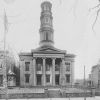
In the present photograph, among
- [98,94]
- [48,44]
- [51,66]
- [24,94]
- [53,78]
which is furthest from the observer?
[48,44]

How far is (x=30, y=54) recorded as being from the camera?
42875mm

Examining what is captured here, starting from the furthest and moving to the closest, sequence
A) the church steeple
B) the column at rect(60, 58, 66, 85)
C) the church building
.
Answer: the church steeple < the column at rect(60, 58, 66, 85) < the church building

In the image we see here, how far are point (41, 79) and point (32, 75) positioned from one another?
2829 millimetres

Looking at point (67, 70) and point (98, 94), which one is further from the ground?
point (67, 70)

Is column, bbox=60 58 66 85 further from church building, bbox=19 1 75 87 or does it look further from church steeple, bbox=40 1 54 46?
church steeple, bbox=40 1 54 46

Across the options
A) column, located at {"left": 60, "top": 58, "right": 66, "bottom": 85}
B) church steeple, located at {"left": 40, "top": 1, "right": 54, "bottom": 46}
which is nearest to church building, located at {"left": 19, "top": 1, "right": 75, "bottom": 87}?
column, located at {"left": 60, "top": 58, "right": 66, "bottom": 85}

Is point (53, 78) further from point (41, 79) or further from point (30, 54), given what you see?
point (30, 54)

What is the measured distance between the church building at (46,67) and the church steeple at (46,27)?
5319mm

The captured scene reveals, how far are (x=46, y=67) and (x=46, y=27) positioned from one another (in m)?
13.4

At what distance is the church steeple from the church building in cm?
532

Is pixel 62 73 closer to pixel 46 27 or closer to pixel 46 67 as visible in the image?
pixel 46 67

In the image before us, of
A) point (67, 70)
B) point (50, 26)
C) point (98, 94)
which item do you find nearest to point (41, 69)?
point (67, 70)

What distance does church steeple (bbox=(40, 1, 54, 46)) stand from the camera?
4819 centimetres

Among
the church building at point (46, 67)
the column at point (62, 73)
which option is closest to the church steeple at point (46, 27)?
the church building at point (46, 67)
